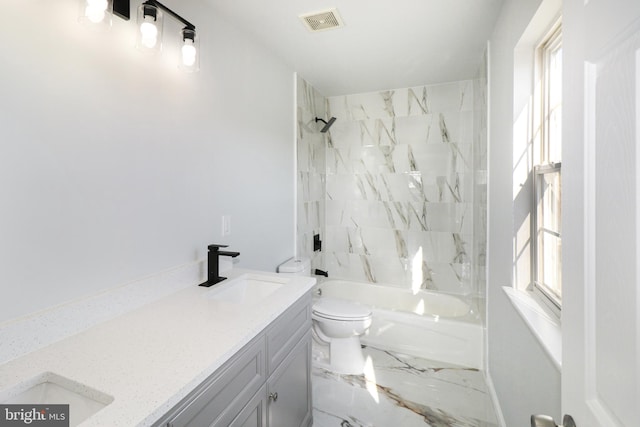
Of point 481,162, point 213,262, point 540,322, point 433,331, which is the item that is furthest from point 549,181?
point 213,262

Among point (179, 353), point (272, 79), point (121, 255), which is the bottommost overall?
point (179, 353)

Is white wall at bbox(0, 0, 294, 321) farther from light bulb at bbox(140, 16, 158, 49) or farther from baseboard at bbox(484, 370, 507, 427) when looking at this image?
baseboard at bbox(484, 370, 507, 427)

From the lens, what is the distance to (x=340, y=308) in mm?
2318

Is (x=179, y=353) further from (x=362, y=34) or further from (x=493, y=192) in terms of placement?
(x=362, y=34)

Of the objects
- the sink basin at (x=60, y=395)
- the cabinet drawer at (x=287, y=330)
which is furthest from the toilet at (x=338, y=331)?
the sink basin at (x=60, y=395)

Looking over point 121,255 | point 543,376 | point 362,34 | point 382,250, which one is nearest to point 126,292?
point 121,255

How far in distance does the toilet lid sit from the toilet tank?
11.3 inches

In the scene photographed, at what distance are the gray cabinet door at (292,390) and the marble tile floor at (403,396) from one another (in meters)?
0.32

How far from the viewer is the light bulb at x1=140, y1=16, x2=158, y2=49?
4.02 feet

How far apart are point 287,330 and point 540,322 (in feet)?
3.45

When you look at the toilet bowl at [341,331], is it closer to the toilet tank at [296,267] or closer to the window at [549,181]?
the toilet tank at [296,267]

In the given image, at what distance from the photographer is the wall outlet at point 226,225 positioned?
72.1 inches

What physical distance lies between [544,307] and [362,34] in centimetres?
191

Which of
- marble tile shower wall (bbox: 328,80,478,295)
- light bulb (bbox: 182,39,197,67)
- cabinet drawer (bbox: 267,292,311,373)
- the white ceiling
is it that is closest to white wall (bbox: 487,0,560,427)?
the white ceiling
